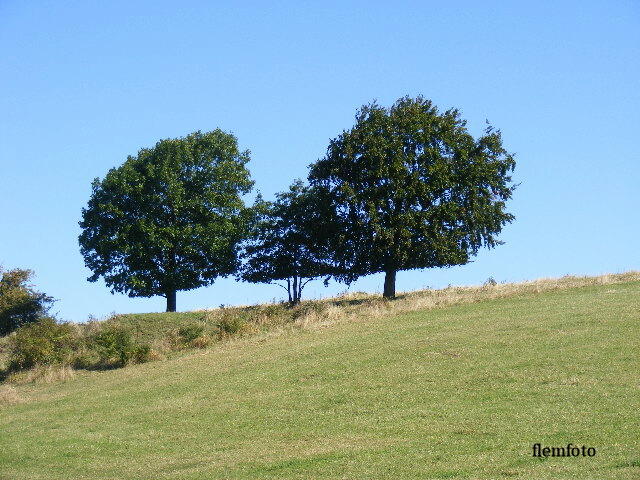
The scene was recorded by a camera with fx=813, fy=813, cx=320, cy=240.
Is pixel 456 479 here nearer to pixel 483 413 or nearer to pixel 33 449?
pixel 483 413

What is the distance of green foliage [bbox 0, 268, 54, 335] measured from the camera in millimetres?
58062

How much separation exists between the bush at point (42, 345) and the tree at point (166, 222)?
11410 millimetres

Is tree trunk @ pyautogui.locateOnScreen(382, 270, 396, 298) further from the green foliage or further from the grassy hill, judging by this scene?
the green foliage

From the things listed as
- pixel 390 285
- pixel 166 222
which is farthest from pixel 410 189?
pixel 166 222

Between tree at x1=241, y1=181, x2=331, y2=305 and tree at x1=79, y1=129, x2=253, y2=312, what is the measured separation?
1.44m

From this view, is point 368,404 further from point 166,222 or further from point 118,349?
point 166,222

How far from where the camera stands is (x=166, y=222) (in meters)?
59.8

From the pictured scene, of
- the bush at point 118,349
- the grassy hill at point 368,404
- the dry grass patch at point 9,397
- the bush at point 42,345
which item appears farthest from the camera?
the bush at point 42,345

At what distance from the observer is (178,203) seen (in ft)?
A: 195

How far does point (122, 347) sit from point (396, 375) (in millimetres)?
18692

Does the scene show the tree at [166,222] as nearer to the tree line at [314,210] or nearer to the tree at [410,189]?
the tree line at [314,210]

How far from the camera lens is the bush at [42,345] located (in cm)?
4516

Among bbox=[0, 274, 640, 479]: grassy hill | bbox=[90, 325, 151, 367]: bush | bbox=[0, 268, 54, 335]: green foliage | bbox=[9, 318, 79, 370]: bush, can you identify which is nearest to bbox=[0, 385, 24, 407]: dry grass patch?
bbox=[0, 274, 640, 479]: grassy hill

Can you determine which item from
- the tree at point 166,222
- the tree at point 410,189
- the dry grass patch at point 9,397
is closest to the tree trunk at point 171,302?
the tree at point 166,222
